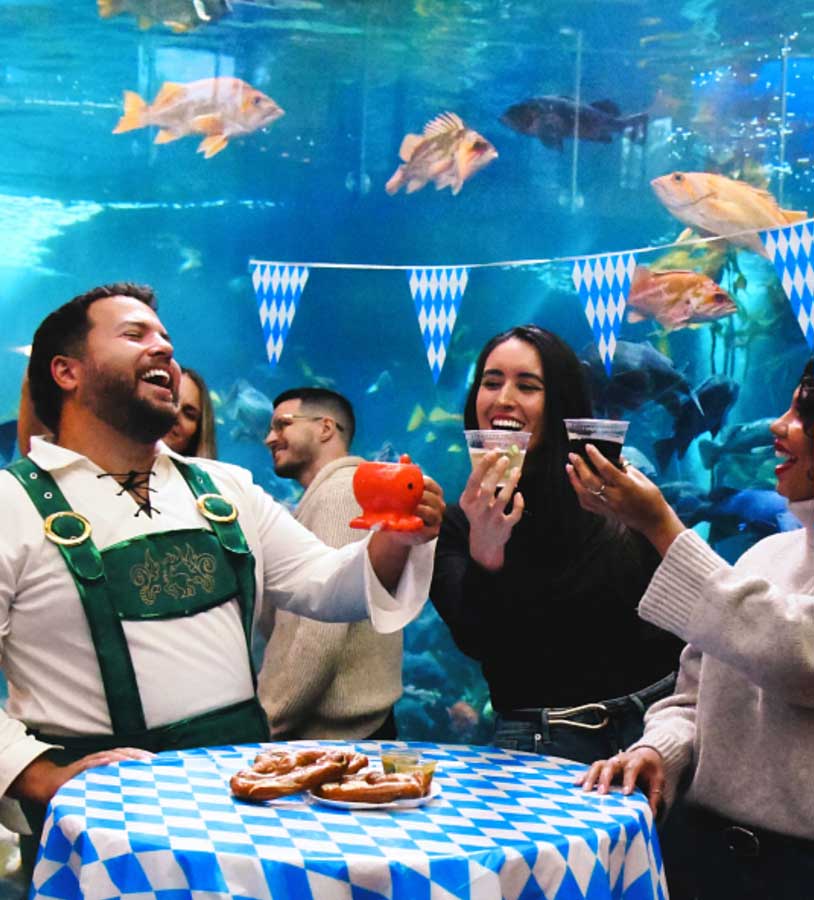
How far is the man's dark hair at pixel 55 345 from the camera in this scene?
3322 millimetres

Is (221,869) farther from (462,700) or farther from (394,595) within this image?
(462,700)

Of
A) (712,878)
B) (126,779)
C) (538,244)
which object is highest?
(538,244)

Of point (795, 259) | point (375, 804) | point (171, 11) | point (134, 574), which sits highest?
point (171, 11)

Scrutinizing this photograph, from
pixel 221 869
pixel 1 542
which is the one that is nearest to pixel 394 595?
pixel 1 542

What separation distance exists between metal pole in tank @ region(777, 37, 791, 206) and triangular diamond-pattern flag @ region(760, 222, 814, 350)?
→ 1.09m

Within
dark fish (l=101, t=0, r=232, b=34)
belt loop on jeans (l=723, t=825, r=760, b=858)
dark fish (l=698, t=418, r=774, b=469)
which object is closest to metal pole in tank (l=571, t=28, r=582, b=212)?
dark fish (l=698, t=418, r=774, b=469)

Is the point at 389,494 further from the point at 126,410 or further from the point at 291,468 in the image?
the point at 291,468

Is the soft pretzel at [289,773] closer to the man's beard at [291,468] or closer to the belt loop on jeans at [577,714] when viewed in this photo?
the belt loop on jeans at [577,714]

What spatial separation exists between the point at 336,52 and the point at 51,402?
185 inches

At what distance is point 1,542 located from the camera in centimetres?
285

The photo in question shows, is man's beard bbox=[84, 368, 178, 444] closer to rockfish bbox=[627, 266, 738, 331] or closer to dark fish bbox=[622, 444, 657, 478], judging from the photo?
dark fish bbox=[622, 444, 657, 478]

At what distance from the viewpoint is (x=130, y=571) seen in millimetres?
2926

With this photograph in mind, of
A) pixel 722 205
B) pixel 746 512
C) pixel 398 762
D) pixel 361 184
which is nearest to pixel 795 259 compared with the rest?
pixel 722 205

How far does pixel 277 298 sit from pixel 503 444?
15.5 feet
